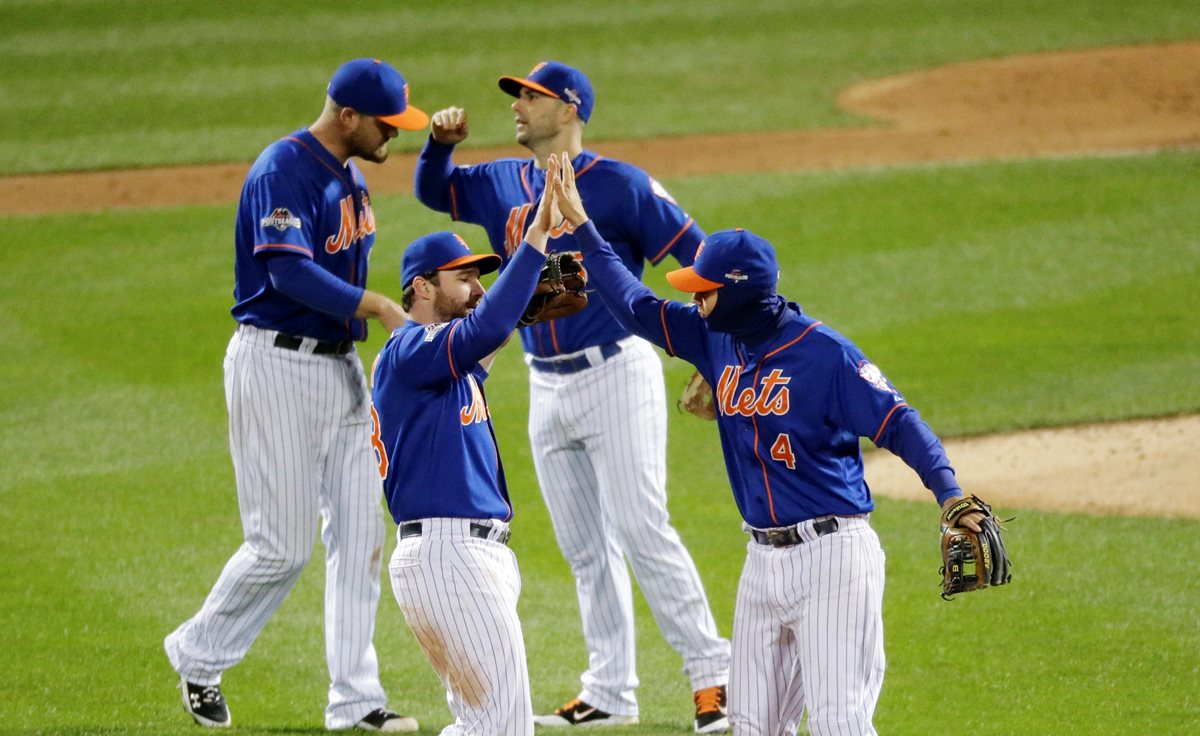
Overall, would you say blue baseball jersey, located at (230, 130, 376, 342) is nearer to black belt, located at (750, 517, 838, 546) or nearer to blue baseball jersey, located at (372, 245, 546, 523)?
blue baseball jersey, located at (372, 245, 546, 523)

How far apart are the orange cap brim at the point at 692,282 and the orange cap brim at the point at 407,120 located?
1530 mm

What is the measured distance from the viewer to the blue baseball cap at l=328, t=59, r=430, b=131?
5695 millimetres

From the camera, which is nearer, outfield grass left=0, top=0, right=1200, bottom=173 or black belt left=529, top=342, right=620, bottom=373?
black belt left=529, top=342, right=620, bottom=373

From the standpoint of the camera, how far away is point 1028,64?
67.4ft

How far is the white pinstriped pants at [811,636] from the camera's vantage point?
4305mm

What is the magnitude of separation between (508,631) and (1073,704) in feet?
8.84

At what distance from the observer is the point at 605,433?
5793 millimetres

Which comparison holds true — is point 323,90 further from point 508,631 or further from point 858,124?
point 508,631

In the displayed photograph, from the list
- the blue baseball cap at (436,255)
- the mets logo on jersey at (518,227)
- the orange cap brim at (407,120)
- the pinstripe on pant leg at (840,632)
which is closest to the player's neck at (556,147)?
the mets logo on jersey at (518,227)

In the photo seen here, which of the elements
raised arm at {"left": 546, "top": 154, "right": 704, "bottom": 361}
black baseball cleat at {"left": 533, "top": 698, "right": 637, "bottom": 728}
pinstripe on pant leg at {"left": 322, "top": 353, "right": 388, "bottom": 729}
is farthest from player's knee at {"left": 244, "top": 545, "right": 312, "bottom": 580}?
raised arm at {"left": 546, "top": 154, "right": 704, "bottom": 361}

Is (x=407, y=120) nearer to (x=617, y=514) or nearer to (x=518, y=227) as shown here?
(x=518, y=227)

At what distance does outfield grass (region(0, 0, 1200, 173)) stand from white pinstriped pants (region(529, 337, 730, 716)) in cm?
1182

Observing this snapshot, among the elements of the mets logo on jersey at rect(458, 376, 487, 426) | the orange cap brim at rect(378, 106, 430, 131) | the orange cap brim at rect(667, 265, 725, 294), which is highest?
the orange cap brim at rect(378, 106, 430, 131)

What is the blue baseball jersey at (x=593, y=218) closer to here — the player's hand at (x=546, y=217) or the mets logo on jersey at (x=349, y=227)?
the mets logo on jersey at (x=349, y=227)
